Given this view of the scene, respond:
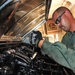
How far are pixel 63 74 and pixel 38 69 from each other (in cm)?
50

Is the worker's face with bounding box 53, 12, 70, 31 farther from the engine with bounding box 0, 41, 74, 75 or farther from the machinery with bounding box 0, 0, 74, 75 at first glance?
the engine with bounding box 0, 41, 74, 75

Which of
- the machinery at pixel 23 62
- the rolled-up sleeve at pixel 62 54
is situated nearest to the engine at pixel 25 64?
the machinery at pixel 23 62

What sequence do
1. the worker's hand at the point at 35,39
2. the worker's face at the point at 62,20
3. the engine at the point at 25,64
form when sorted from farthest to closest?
1. the worker's face at the point at 62,20
2. the worker's hand at the point at 35,39
3. the engine at the point at 25,64

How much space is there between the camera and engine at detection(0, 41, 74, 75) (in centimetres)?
181

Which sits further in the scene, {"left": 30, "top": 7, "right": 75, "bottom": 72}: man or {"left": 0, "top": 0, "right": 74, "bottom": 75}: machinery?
{"left": 30, "top": 7, "right": 75, "bottom": 72}: man

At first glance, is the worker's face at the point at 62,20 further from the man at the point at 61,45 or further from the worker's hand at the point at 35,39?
the worker's hand at the point at 35,39

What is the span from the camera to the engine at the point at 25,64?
1814 mm

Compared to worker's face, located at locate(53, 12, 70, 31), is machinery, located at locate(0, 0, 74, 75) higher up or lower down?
lower down

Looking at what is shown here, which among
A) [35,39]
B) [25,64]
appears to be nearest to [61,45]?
[35,39]

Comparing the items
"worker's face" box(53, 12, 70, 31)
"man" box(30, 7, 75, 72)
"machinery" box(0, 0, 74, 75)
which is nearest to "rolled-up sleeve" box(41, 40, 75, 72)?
"man" box(30, 7, 75, 72)

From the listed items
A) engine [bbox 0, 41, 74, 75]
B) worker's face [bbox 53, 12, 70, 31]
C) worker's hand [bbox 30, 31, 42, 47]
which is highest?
worker's face [bbox 53, 12, 70, 31]

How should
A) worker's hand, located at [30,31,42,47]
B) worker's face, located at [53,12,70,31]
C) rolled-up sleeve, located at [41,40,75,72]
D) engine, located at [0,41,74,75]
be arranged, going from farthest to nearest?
worker's face, located at [53,12,70,31] → worker's hand, located at [30,31,42,47] → rolled-up sleeve, located at [41,40,75,72] → engine, located at [0,41,74,75]

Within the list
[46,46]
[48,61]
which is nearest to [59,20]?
[46,46]

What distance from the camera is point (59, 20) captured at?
2.85 m
